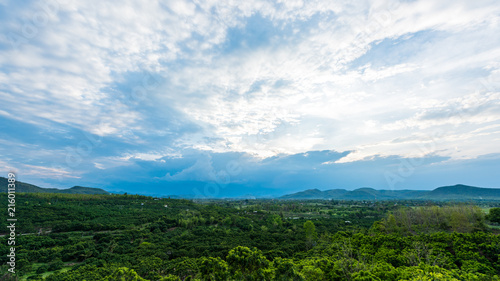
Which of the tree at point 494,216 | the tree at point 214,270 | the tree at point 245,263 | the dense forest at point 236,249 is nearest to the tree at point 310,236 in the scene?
the dense forest at point 236,249

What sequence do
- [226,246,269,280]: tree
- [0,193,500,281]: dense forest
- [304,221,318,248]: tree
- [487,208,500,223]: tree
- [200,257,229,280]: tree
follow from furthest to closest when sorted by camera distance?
[304,221,318,248]: tree
[487,208,500,223]: tree
[0,193,500,281]: dense forest
[226,246,269,280]: tree
[200,257,229,280]: tree

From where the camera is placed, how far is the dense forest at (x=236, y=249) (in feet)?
A: 77.7

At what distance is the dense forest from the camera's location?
23.7 meters

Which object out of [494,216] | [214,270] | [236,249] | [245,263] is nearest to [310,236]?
[236,249]

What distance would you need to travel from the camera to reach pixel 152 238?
67500mm

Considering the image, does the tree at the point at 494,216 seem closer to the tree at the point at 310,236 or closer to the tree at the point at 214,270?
the tree at the point at 310,236

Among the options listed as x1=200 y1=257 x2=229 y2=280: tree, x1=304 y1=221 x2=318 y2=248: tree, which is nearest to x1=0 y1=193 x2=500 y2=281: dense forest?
x1=200 y1=257 x2=229 y2=280: tree

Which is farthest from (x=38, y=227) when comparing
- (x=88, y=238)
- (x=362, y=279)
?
(x=362, y=279)

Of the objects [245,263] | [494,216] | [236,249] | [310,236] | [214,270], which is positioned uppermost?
[236,249]

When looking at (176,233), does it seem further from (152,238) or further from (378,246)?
(378,246)

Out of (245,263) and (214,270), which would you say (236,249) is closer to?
(245,263)

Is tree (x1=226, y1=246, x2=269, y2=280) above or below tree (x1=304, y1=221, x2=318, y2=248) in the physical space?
above

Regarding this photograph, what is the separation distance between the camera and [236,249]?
23.5m

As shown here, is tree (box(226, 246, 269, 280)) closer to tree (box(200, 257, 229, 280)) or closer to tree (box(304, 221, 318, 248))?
tree (box(200, 257, 229, 280))
